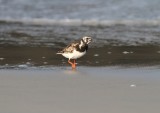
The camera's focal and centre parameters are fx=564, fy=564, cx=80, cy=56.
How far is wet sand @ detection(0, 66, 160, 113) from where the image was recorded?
5.57 meters

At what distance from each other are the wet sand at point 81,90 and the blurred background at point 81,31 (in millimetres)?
753

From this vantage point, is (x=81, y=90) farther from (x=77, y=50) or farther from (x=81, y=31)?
(x=81, y=31)

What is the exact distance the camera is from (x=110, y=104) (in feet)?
18.7

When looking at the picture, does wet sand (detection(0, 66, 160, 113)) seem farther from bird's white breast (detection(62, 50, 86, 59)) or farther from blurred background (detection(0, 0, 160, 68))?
blurred background (detection(0, 0, 160, 68))

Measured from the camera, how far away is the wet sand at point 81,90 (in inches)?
219

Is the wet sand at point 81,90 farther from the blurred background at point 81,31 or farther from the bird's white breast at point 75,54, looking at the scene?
the blurred background at point 81,31

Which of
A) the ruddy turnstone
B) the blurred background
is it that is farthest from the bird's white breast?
the blurred background

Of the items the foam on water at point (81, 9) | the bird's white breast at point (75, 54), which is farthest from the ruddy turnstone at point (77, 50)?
the foam on water at point (81, 9)

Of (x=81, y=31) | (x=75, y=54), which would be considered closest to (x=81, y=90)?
(x=75, y=54)

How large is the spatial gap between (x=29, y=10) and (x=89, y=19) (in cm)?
261

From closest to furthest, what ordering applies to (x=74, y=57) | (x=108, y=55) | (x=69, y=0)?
(x=74, y=57), (x=108, y=55), (x=69, y=0)

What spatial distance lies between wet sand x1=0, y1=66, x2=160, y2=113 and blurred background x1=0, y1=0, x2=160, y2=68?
2.47 feet

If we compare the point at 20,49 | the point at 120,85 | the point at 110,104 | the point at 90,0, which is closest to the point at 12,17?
the point at 90,0

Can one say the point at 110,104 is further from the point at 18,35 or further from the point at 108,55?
the point at 18,35
